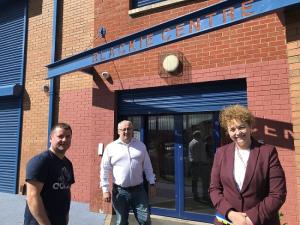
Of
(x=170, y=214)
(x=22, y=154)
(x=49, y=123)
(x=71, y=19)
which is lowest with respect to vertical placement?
(x=170, y=214)

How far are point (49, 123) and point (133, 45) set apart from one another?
406 centimetres

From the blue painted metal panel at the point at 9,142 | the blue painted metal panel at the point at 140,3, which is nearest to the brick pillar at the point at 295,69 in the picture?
the blue painted metal panel at the point at 140,3

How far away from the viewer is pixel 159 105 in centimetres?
738

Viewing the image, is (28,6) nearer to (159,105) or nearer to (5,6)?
(5,6)

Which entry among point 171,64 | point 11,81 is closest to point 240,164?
point 171,64

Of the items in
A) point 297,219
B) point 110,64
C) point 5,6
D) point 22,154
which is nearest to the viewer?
point 297,219

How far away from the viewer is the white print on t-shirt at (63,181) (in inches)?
115

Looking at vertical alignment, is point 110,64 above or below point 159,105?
above

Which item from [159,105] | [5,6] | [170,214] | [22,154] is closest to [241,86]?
[159,105]

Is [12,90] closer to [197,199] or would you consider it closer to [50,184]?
[197,199]

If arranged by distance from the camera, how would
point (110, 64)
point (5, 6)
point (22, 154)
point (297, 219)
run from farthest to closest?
Result: 1. point (5, 6)
2. point (22, 154)
3. point (110, 64)
4. point (297, 219)

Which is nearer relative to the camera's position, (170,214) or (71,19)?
(170,214)

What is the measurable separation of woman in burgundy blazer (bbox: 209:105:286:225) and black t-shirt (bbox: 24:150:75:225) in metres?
1.20

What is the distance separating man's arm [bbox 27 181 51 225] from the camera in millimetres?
2713
